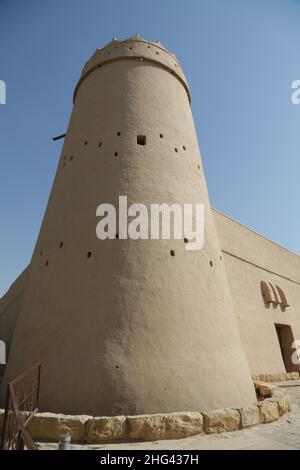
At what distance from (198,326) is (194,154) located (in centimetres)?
463

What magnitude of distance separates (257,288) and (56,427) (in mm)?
12112

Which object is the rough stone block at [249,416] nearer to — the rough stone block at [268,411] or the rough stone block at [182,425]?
the rough stone block at [268,411]

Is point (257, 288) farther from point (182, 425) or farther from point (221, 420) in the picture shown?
point (182, 425)

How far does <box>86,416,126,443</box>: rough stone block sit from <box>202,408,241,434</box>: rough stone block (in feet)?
4.08

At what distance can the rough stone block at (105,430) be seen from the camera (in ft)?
13.5

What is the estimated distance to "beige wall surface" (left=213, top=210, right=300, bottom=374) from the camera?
40.7ft

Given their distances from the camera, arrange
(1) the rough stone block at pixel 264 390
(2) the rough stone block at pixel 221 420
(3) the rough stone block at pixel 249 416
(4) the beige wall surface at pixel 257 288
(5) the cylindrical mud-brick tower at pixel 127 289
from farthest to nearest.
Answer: (4) the beige wall surface at pixel 257 288 → (1) the rough stone block at pixel 264 390 → (5) the cylindrical mud-brick tower at pixel 127 289 → (3) the rough stone block at pixel 249 416 → (2) the rough stone block at pixel 221 420

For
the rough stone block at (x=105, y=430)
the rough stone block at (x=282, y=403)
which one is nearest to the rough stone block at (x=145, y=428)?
the rough stone block at (x=105, y=430)

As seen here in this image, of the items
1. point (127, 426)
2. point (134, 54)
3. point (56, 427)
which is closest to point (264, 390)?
point (127, 426)

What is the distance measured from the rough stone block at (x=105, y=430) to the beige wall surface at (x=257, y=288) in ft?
28.7

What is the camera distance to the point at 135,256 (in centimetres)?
585

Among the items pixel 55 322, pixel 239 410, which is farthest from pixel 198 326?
pixel 55 322

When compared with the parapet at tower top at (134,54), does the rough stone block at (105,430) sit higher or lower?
lower
